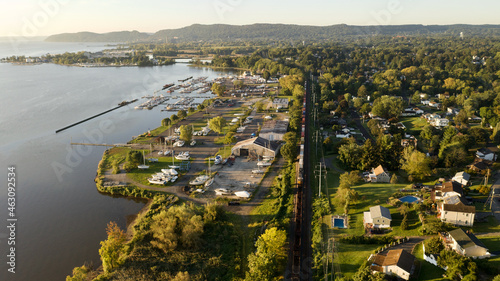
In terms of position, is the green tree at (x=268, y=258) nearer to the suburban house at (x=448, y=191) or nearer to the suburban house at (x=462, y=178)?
the suburban house at (x=448, y=191)

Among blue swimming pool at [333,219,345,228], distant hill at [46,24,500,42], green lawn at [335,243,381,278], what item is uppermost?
distant hill at [46,24,500,42]

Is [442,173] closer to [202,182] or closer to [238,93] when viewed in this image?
[202,182]

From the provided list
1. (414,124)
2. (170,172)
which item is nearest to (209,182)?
(170,172)

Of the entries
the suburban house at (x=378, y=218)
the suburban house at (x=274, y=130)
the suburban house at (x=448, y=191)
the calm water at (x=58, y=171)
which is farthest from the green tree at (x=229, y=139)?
the suburban house at (x=448, y=191)

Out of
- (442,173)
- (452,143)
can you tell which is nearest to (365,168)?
(442,173)

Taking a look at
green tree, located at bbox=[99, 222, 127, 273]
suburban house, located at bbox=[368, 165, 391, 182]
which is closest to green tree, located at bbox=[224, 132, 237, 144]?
suburban house, located at bbox=[368, 165, 391, 182]

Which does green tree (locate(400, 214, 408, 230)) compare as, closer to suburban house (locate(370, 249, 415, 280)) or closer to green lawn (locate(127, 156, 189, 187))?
suburban house (locate(370, 249, 415, 280))
